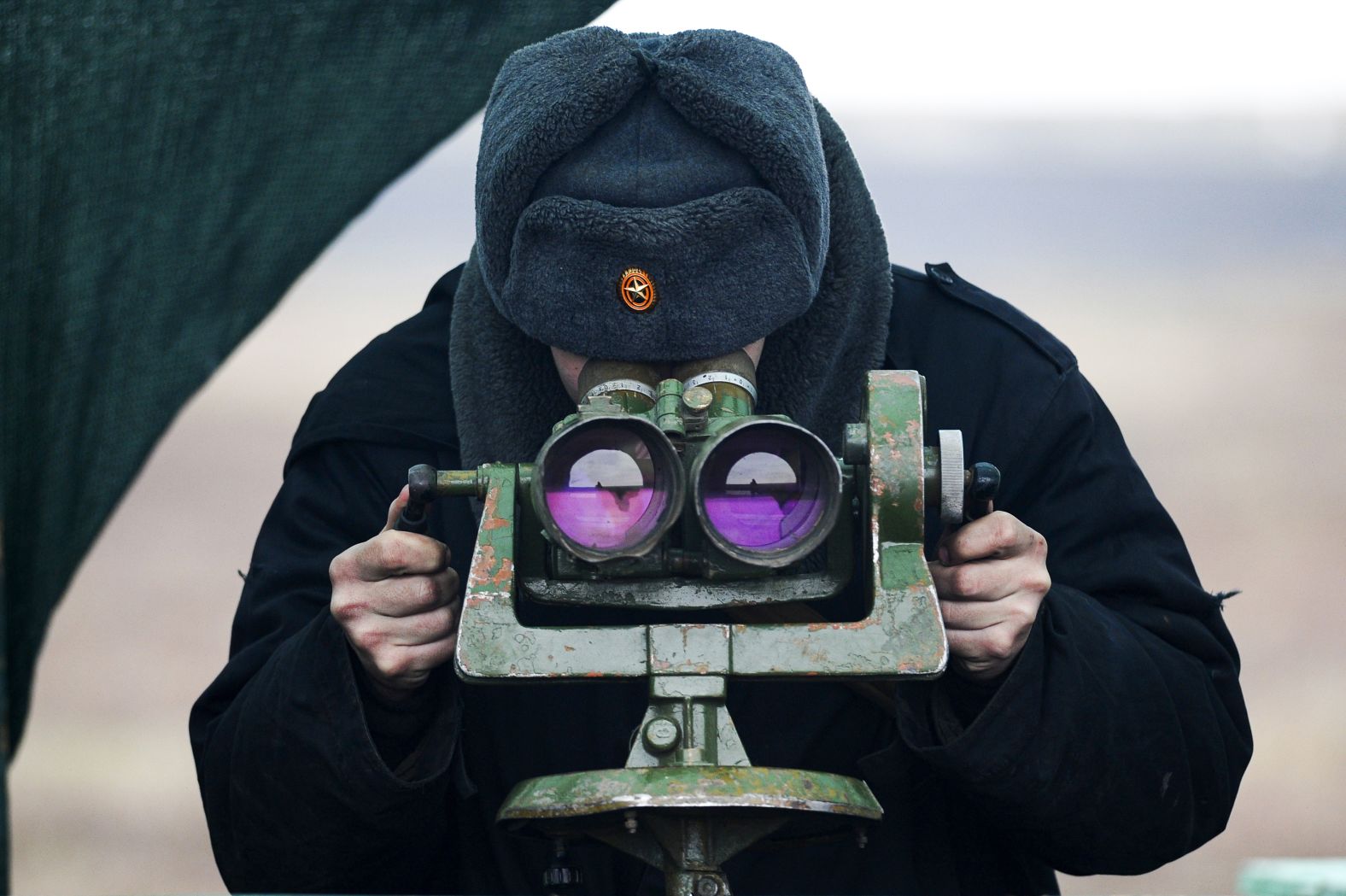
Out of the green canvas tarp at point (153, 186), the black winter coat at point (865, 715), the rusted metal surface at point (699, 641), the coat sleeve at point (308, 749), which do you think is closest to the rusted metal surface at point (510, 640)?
the rusted metal surface at point (699, 641)

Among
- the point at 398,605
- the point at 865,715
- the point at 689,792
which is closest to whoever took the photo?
the point at 689,792

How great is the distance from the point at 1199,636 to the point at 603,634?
62 cm

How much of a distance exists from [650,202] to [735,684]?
1.55 feet

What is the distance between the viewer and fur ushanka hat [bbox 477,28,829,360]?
1.58 meters

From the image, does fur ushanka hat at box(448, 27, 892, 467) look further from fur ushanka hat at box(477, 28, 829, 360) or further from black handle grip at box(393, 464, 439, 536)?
black handle grip at box(393, 464, 439, 536)

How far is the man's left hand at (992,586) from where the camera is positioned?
1481 millimetres

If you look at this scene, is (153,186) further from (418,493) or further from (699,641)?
(699,641)

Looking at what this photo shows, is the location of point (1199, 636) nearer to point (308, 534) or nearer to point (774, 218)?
point (774, 218)

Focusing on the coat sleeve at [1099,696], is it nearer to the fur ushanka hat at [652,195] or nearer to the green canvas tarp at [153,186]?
the fur ushanka hat at [652,195]

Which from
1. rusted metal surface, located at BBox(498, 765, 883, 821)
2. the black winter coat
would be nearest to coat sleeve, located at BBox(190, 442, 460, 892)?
the black winter coat

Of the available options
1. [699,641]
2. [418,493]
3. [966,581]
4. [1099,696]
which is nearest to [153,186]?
[418,493]

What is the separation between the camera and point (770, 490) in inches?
54.8

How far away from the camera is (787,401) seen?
178 cm

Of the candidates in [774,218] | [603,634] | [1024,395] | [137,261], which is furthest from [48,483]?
[1024,395]
